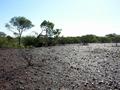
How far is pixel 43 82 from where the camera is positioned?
10023 mm

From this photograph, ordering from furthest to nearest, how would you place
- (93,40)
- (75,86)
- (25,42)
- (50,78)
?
(93,40)
(25,42)
(50,78)
(75,86)

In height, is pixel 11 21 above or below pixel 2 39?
above

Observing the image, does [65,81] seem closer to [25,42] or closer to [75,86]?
[75,86]

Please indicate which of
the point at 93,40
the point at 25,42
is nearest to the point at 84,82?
the point at 25,42

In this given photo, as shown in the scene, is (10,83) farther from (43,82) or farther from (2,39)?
(2,39)

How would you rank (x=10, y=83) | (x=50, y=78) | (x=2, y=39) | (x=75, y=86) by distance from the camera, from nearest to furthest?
(x=75, y=86)
(x=10, y=83)
(x=50, y=78)
(x=2, y=39)

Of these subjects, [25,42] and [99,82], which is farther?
[25,42]

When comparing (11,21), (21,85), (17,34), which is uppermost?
(11,21)

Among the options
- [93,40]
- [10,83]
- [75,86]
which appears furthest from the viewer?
[93,40]

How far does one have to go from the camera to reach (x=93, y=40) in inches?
3329

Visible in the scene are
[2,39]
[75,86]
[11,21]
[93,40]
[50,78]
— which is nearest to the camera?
[75,86]

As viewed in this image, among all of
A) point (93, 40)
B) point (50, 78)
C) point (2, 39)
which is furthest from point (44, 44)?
point (50, 78)

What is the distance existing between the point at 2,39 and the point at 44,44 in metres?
15.4

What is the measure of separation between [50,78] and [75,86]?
6.12 ft
